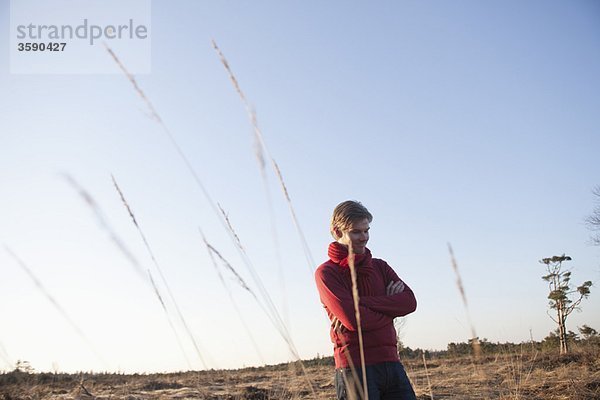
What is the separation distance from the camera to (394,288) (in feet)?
8.44

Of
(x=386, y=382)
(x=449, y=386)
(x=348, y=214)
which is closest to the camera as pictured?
(x=386, y=382)

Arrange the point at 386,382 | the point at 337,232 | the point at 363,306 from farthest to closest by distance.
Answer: the point at 337,232
the point at 363,306
the point at 386,382

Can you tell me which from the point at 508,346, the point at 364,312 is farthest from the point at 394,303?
the point at 508,346

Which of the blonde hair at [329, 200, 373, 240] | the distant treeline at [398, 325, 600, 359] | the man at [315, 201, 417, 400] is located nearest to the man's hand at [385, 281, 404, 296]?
the man at [315, 201, 417, 400]

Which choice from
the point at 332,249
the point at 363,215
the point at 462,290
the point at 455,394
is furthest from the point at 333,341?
the point at 455,394

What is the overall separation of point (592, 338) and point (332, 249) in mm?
17090

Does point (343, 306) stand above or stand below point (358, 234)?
below

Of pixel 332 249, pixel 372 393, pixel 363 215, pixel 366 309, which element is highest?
pixel 363 215

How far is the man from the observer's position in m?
2.21

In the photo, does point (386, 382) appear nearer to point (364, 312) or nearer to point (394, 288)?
point (364, 312)

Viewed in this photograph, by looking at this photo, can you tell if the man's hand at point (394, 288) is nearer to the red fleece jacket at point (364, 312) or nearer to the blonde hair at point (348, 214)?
the red fleece jacket at point (364, 312)

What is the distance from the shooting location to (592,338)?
51.6 feet

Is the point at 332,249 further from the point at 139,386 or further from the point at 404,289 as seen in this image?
the point at 139,386

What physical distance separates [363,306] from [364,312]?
0.05 m
